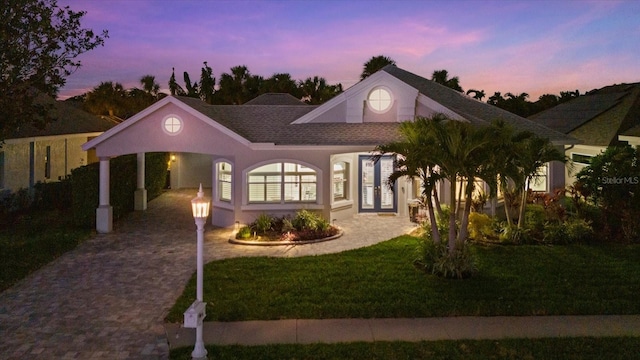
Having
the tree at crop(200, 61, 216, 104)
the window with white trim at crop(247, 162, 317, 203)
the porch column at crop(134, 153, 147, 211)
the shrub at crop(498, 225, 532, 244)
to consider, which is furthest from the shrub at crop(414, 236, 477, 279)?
the tree at crop(200, 61, 216, 104)

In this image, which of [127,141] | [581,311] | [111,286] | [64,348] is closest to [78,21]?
[127,141]

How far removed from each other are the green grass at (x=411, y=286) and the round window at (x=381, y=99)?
22.2 ft

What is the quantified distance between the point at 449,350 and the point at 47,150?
21.6 meters

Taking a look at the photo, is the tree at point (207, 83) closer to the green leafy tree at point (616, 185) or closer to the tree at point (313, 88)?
the tree at point (313, 88)

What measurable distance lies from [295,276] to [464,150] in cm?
471

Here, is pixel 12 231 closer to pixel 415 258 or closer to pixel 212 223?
pixel 212 223

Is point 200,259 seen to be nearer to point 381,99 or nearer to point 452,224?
point 452,224

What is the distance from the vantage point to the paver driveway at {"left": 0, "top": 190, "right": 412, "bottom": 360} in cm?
851

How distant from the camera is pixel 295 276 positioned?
1234 centimetres

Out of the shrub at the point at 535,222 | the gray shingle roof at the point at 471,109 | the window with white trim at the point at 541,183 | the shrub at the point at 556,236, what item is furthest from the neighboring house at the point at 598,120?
the shrub at the point at 556,236

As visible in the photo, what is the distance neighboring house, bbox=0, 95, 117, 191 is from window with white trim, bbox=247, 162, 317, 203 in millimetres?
7602

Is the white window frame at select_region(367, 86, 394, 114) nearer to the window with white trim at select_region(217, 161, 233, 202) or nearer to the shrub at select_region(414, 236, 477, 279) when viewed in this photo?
the window with white trim at select_region(217, 161, 233, 202)
